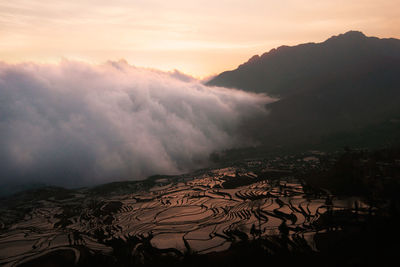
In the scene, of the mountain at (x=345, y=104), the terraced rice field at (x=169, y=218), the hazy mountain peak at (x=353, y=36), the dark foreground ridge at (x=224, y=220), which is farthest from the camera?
the hazy mountain peak at (x=353, y=36)

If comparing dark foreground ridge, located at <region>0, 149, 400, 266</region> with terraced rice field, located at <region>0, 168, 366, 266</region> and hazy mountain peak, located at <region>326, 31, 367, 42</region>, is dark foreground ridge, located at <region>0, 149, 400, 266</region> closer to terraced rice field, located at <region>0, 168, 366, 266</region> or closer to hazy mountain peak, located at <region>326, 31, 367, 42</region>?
terraced rice field, located at <region>0, 168, 366, 266</region>

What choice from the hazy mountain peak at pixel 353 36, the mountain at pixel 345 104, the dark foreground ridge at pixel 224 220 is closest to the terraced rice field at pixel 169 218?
the dark foreground ridge at pixel 224 220

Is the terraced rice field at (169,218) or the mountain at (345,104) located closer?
the terraced rice field at (169,218)

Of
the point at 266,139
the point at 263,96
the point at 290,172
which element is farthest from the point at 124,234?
the point at 263,96

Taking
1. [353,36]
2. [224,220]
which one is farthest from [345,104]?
[224,220]

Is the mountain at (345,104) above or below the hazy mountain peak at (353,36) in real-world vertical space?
below

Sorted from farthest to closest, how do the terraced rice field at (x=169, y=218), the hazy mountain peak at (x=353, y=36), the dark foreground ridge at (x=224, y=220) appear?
the hazy mountain peak at (x=353, y=36)
the terraced rice field at (x=169, y=218)
the dark foreground ridge at (x=224, y=220)

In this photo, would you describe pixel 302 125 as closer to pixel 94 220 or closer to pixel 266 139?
pixel 266 139

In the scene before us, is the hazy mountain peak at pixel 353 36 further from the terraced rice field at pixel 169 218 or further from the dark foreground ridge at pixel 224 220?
the terraced rice field at pixel 169 218
